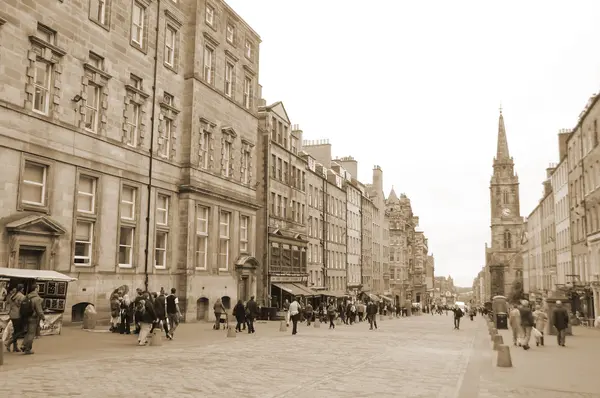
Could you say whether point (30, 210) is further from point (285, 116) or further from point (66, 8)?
point (285, 116)

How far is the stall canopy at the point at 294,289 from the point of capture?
44031 millimetres

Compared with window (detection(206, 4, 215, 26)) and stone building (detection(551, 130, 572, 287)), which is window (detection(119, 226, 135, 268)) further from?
stone building (detection(551, 130, 572, 287))

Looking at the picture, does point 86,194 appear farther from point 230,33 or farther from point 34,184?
point 230,33

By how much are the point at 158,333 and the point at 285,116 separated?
34.2 m

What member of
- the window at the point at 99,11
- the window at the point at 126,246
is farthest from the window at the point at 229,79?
the window at the point at 126,246

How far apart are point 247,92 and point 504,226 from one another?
367 ft

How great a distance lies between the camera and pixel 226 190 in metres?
36.2

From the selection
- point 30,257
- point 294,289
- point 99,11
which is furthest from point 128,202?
point 294,289

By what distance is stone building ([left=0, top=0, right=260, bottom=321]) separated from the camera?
2153 centimetres

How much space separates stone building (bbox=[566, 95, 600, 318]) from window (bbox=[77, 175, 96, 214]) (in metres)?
32.1

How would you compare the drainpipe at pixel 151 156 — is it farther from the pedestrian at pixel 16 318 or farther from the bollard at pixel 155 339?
the pedestrian at pixel 16 318

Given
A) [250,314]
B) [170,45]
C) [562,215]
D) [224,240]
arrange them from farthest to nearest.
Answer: [562,215] < [224,240] < [170,45] < [250,314]

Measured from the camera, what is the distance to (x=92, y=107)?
25453 mm

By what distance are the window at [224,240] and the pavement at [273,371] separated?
1547cm
